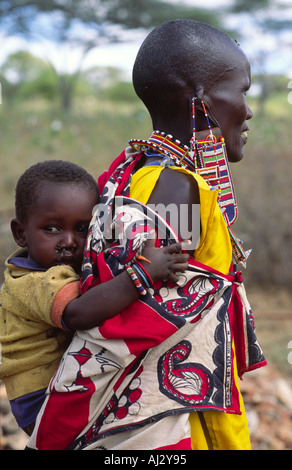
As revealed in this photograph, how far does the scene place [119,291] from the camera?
133 cm

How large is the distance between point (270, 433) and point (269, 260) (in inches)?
160

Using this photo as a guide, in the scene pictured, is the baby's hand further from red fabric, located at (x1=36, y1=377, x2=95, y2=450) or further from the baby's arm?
red fabric, located at (x1=36, y1=377, x2=95, y2=450)

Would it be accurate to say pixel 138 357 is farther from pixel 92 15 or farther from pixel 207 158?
pixel 92 15

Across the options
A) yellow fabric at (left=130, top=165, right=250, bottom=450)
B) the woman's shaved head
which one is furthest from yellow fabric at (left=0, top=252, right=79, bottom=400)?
the woman's shaved head

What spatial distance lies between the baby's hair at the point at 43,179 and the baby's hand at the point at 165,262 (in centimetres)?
35

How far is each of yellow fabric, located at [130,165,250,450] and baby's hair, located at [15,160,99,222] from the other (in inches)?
7.2

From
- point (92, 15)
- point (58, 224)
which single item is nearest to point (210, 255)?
point (58, 224)

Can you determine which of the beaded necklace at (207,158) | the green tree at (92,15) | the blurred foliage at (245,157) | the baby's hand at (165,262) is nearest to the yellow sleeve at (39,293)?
the baby's hand at (165,262)

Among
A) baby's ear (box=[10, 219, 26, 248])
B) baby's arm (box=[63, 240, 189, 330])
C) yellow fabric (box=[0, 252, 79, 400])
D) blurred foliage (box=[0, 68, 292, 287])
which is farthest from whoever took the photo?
blurred foliage (box=[0, 68, 292, 287])

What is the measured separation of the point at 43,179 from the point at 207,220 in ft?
1.65

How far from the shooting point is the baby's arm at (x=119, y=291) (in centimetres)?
134

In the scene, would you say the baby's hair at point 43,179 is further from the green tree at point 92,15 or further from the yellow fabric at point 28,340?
the green tree at point 92,15

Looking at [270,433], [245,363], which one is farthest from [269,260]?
[245,363]

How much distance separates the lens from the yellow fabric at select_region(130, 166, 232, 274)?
1.40m
